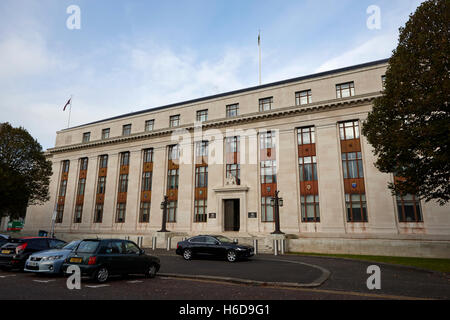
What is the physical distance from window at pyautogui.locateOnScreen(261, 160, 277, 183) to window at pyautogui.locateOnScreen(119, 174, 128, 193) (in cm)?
1929

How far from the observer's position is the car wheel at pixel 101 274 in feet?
32.8

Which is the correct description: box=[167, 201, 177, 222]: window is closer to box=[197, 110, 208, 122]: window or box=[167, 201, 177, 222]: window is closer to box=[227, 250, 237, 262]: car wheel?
box=[197, 110, 208, 122]: window

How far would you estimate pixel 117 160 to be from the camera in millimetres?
40875

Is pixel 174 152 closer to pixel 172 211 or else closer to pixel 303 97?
pixel 172 211

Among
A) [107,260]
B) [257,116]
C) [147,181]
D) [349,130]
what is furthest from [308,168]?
[107,260]

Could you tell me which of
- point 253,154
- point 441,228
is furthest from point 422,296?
point 253,154

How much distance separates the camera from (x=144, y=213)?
37.2m

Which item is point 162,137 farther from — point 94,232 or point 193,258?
point 193,258

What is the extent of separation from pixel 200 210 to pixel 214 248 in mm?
15828

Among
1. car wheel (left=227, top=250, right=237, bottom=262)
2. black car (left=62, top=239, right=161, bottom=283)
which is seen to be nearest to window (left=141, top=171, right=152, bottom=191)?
car wheel (left=227, top=250, right=237, bottom=262)

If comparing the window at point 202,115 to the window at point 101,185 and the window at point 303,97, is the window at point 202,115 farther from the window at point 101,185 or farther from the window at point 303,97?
the window at point 101,185

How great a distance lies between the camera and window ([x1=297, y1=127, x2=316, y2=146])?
100 feet

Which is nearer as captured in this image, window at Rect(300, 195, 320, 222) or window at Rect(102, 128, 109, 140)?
window at Rect(300, 195, 320, 222)
